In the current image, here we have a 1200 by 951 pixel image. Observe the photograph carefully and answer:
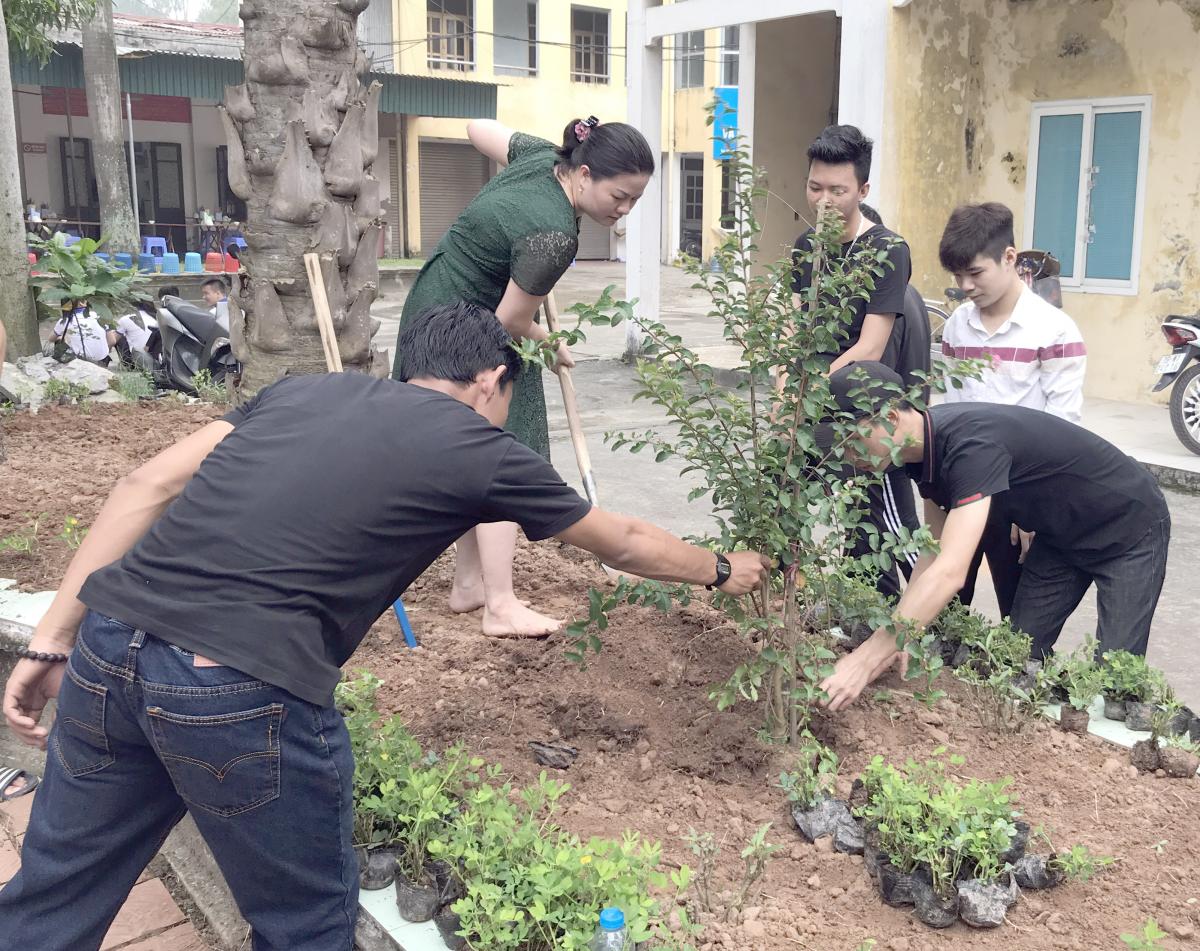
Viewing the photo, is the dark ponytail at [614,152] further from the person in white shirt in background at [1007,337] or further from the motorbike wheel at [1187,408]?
the motorbike wheel at [1187,408]

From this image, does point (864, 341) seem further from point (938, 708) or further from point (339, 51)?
point (339, 51)

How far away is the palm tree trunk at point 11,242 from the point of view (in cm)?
745

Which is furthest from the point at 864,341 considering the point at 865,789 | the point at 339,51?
the point at 339,51

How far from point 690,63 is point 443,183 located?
6937 millimetres

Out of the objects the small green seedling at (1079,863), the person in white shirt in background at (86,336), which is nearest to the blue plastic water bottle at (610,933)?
the small green seedling at (1079,863)

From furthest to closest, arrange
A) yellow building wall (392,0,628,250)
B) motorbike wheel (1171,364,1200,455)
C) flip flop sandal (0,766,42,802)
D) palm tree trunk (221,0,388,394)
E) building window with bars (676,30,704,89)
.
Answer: building window with bars (676,30,704,89), yellow building wall (392,0,628,250), motorbike wheel (1171,364,1200,455), palm tree trunk (221,0,388,394), flip flop sandal (0,766,42,802)

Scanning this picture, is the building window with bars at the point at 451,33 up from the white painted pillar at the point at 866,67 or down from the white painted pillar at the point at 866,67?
up

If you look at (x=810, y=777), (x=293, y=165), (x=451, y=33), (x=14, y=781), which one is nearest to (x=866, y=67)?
(x=293, y=165)

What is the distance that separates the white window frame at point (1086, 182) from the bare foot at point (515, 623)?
7.05 m

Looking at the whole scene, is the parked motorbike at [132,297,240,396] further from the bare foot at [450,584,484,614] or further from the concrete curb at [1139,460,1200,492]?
the concrete curb at [1139,460,1200,492]

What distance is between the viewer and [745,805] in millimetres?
2660

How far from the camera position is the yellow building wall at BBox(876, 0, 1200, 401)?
8.47m

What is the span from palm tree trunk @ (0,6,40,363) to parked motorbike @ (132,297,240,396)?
1.42 metres

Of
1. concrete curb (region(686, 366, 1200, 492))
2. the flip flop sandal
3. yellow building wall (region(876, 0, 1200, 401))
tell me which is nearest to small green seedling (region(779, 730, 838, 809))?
the flip flop sandal
